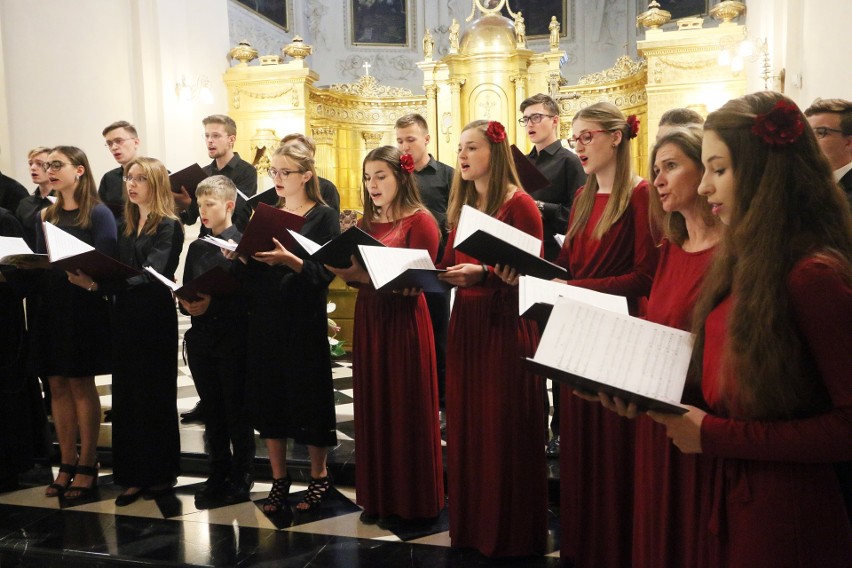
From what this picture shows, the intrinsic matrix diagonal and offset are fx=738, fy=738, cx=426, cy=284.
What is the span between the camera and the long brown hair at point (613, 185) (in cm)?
246

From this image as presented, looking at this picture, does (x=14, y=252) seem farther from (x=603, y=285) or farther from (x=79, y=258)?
(x=603, y=285)

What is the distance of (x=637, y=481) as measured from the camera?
5.98 feet

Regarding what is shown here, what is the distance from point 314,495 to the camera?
10.9ft

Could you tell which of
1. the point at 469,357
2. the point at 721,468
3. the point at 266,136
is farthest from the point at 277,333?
the point at 266,136

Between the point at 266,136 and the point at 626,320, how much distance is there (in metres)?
9.46

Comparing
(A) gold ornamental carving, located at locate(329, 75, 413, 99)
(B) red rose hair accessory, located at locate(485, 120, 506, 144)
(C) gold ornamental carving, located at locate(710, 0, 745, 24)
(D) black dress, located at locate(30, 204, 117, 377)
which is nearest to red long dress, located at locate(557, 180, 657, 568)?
(B) red rose hair accessory, located at locate(485, 120, 506, 144)

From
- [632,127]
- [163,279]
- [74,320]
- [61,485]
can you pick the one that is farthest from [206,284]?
[632,127]

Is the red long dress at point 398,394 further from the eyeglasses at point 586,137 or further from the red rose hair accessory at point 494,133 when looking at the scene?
the eyeglasses at point 586,137

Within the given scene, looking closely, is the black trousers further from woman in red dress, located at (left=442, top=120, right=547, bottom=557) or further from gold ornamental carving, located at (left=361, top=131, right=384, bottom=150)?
gold ornamental carving, located at (left=361, top=131, right=384, bottom=150)

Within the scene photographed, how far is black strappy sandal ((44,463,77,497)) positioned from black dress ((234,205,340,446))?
118 cm

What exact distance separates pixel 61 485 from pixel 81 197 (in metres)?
1.42

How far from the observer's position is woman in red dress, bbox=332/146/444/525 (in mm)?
3021

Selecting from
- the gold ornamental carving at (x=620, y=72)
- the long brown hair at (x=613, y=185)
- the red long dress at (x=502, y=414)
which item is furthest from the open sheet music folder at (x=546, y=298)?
the gold ornamental carving at (x=620, y=72)

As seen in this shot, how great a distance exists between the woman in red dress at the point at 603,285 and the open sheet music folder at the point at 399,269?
0.50 meters
